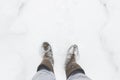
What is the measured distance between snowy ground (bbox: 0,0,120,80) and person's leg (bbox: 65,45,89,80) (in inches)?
1.6

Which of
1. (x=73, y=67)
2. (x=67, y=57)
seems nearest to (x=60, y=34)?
(x=67, y=57)

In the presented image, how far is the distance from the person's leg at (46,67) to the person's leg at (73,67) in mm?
89

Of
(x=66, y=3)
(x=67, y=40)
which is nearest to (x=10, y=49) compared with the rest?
(x=67, y=40)

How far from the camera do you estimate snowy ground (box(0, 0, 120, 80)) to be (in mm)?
→ 1616

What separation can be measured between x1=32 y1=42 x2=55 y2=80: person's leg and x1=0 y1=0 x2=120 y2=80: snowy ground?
44 mm

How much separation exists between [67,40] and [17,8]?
1.25 feet

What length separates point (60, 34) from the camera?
169cm

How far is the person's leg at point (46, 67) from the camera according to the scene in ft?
4.46

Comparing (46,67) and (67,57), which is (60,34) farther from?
(46,67)

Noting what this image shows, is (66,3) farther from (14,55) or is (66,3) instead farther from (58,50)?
(14,55)

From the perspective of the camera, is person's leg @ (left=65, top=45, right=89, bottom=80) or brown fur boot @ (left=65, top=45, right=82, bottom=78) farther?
brown fur boot @ (left=65, top=45, right=82, bottom=78)

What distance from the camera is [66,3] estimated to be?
1.77 meters

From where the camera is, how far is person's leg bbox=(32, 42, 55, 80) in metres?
1.36

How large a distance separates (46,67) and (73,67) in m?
0.15
